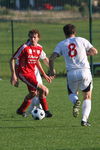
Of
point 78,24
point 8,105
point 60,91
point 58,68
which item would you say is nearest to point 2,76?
point 58,68

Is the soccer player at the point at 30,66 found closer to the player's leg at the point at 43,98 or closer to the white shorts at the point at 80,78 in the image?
the player's leg at the point at 43,98

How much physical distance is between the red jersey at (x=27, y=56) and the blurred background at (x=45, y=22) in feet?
33.5

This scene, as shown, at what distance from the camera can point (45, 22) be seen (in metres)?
46.8

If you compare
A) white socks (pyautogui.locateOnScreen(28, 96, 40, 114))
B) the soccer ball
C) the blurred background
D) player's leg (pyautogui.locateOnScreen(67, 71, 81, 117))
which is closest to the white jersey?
player's leg (pyautogui.locateOnScreen(67, 71, 81, 117))

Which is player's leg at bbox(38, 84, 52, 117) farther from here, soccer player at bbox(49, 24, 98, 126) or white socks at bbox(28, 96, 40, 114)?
soccer player at bbox(49, 24, 98, 126)

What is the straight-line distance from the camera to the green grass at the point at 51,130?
10.4 meters

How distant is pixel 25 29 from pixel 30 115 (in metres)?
35.9

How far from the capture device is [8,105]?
15844 millimetres

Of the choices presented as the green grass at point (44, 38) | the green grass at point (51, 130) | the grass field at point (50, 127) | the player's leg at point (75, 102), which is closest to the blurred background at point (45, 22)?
the green grass at point (44, 38)

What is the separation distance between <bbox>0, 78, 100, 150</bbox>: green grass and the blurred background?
8827 mm

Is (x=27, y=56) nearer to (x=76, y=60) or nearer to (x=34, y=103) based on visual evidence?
(x=34, y=103)

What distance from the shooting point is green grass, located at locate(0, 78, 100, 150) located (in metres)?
10.4

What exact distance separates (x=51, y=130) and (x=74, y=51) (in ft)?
4.56

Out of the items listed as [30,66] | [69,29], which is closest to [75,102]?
[69,29]
